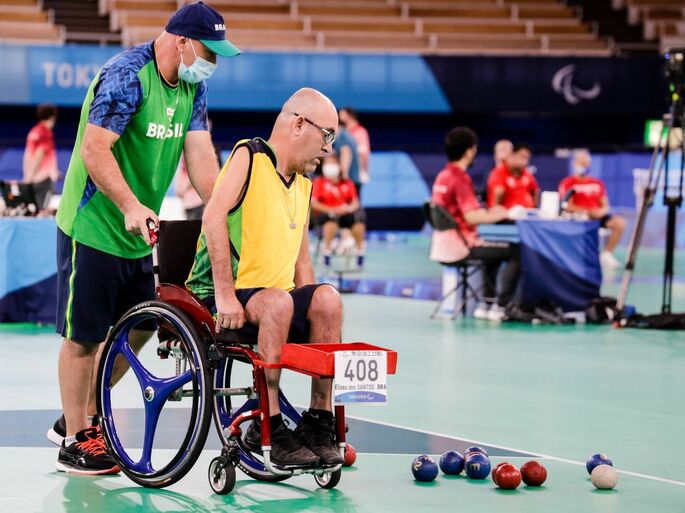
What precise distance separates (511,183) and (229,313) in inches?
320

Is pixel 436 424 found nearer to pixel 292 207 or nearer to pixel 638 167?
pixel 292 207

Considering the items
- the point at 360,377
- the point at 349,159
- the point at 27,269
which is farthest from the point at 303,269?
the point at 349,159

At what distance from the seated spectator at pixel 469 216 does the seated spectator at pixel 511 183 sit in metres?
1.17

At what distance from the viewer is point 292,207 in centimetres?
452

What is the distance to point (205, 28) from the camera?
458cm

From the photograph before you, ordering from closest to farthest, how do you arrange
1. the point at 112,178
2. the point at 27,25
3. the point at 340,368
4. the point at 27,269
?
the point at 340,368 < the point at 112,178 < the point at 27,269 < the point at 27,25

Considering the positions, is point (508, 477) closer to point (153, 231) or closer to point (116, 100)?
point (153, 231)

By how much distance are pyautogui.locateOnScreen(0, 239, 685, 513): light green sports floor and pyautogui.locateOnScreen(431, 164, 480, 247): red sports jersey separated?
3.10 feet

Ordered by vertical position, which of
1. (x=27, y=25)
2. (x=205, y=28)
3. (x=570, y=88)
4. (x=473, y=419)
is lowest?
(x=473, y=419)

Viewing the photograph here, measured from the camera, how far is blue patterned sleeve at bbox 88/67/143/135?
15.0 ft

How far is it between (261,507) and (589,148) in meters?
18.7

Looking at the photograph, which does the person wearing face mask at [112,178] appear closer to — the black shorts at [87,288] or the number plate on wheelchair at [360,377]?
the black shorts at [87,288]

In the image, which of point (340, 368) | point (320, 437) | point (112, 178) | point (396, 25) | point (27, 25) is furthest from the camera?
point (396, 25)

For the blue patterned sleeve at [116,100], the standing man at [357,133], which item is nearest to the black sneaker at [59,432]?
the blue patterned sleeve at [116,100]
